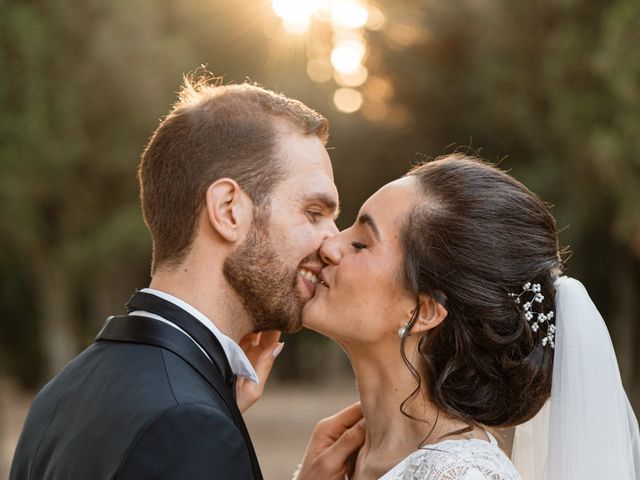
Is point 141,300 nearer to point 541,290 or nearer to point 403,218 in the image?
point 403,218

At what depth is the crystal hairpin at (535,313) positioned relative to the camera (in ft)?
9.71

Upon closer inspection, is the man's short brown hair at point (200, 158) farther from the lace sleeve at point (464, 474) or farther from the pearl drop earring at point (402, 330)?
the lace sleeve at point (464, 474)

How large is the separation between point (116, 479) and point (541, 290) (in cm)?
154

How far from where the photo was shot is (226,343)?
2809 mm

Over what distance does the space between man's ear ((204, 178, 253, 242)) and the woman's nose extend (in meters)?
0.34

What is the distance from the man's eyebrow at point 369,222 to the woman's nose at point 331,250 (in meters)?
0.11

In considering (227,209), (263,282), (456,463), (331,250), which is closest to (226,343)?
(263,282)

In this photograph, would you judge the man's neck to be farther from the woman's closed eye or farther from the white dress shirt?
the woman's closed eye

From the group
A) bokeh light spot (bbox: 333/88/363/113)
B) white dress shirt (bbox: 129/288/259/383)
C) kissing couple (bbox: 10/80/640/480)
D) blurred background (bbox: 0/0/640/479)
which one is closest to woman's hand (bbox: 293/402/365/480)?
kissing couple (bbox: 10/80/640/480)

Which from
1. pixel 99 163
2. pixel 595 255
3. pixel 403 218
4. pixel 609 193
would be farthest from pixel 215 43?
pixel 403 218

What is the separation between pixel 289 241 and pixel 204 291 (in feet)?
1.28

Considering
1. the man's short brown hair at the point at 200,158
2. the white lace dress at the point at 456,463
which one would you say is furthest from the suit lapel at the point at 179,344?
the white lace dress at the point at 456,463

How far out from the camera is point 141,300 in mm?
2695

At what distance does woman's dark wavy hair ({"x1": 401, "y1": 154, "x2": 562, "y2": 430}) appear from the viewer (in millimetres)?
2930
